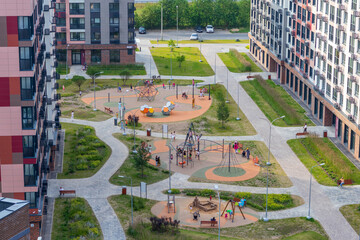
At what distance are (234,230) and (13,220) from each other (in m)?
32.5

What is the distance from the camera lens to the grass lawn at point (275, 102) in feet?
419

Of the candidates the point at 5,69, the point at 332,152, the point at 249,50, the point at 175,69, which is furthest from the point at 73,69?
the point at 5,69

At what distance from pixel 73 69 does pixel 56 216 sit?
8410cm

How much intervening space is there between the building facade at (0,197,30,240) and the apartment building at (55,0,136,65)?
107290 mm

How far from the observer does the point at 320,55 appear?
413 feet

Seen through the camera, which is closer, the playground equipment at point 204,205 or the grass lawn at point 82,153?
the playground equipment at point 204,205

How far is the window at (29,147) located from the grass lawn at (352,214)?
3950 cm

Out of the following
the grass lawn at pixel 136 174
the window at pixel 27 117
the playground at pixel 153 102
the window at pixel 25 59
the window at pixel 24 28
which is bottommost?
the grass lawn at pixel 136 174

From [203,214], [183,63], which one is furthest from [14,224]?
[183,63]

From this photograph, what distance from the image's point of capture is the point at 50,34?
357ft

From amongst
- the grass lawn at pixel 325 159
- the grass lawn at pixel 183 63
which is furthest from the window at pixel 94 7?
the grass lawn at pixel 325 159

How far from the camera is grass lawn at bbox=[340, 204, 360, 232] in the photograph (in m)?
87.2

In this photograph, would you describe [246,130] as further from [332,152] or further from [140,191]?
[140,191]

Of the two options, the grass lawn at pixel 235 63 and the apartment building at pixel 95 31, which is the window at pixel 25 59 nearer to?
the apartment building at pixel 95 31
